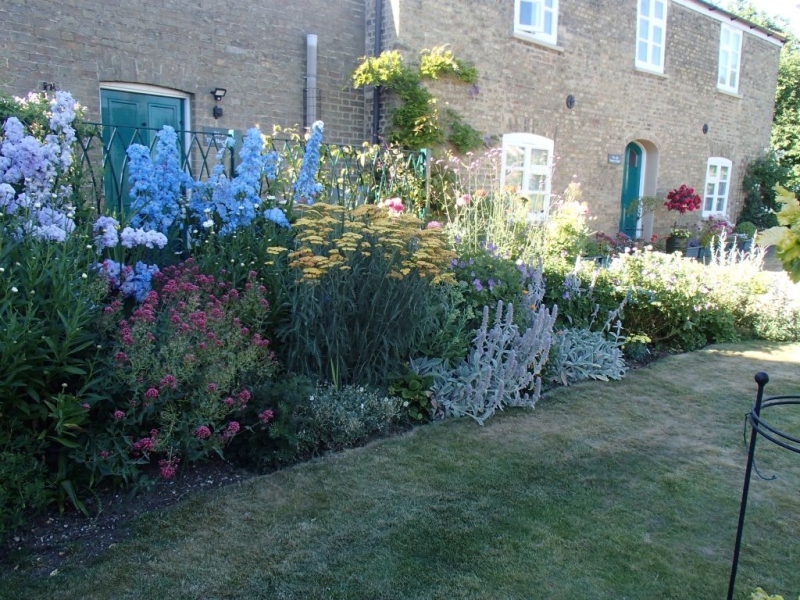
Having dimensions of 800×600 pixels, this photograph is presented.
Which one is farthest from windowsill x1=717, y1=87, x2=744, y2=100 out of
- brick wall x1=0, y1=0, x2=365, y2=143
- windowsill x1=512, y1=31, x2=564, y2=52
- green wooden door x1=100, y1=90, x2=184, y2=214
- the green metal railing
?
green wooden door x1=100, y1=90, x2=184, y2=214

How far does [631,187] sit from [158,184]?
1222 centimetres

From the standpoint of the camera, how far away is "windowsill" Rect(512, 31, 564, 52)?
1038cm

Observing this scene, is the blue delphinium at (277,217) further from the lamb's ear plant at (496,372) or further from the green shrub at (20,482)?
the green shrub at (20,482)

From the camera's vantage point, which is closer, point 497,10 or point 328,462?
point 328,462

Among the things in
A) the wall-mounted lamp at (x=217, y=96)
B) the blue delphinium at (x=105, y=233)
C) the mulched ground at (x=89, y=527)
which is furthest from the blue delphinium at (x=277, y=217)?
the wall-mounted lamp at (x=217, y=96)

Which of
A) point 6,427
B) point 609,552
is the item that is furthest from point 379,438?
point 6,427

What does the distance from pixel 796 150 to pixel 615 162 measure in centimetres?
1328

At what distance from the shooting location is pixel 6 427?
8.82ft

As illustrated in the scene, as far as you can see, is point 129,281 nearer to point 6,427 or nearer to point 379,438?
point 6,427

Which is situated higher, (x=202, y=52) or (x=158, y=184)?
(x=202, y=52)

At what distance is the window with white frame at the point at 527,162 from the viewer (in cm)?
1046

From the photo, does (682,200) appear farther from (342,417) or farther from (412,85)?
(342,417)

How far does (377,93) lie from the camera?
29.5 ft

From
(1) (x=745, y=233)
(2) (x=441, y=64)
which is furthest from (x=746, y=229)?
(2) (x=441, y=64)
